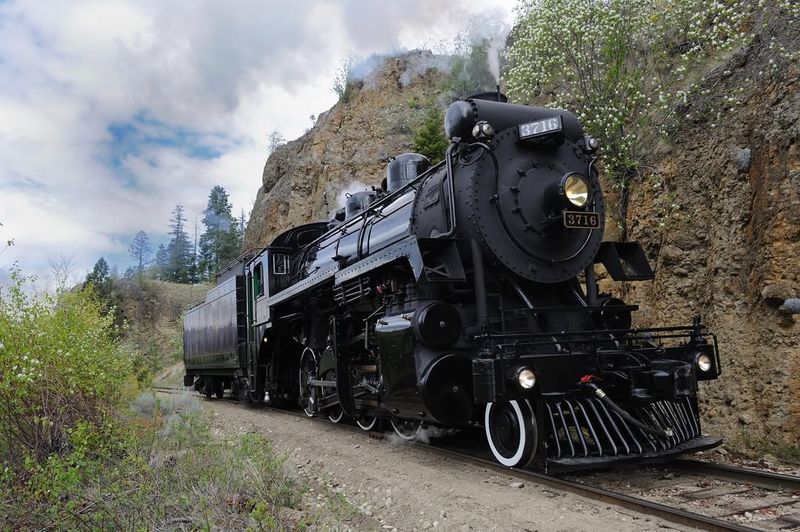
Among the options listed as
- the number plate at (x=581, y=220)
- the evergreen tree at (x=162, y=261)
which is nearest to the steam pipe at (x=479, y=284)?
the number plate at (x=581, y=220)

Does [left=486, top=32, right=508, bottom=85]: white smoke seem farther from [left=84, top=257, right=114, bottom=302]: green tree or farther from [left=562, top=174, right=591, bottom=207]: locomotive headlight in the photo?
[left=84, top=257, right=114, bottom=302]: green tree

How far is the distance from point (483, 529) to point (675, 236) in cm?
611

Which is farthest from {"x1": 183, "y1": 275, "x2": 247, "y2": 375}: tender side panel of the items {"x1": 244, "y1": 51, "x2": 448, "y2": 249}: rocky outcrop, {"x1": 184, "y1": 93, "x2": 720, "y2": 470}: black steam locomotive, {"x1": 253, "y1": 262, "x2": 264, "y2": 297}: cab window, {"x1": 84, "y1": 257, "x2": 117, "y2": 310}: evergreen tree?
{"x1": 84, "y1": 257, "x2": 117, "y2": 310}: evergreen tree

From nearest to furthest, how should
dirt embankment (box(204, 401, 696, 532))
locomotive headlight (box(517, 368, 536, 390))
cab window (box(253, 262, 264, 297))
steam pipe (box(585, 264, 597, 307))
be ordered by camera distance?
dirt embankment (box(204, 401, 696, 532)) → locomotive headlight (box(517, 368, 536, 390)) → steam pipe (box(585, 264, 597, 307)) → cab window (box(253, 262, 264, 297))

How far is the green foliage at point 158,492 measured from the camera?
4.04 meters

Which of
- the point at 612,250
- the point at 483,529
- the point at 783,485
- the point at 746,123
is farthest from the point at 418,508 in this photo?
the point at 746,123

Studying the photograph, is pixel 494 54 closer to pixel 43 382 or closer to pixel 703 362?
pixel 703 362

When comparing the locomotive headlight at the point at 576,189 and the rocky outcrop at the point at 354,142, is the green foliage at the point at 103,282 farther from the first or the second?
the locomotive headlight at the point at 576,189

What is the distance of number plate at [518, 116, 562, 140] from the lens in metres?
5.74

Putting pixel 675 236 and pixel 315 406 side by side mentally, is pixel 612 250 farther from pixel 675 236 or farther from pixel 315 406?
pixel 315 406

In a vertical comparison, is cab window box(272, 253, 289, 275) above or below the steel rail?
above

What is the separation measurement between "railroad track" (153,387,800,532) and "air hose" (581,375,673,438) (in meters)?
0.40

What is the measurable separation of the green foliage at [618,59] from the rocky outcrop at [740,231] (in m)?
0.58

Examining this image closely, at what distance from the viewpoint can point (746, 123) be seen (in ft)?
25.7
